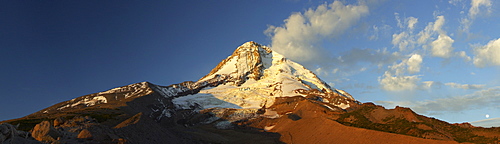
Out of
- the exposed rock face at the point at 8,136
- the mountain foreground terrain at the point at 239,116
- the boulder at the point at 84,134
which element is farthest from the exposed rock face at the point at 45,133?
the exposed rock face at the point at 8,136

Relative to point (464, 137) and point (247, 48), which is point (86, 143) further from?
point (247, 48)

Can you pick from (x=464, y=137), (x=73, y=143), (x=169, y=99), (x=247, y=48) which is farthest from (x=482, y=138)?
(x=247, y=48)

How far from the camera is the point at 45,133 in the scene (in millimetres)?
24875

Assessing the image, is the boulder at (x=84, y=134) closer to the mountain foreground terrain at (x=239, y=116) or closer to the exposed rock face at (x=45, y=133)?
the mountain foreground terrain at (x=239, y=116)

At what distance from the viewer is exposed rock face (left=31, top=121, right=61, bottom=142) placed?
24548 millimetres

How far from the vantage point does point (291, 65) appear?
18500 cm

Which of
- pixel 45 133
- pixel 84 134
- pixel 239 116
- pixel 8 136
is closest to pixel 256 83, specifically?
pixel 239 116

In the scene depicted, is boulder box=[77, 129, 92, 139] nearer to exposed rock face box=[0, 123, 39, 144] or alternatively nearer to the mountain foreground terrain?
the mountain foreground terrain

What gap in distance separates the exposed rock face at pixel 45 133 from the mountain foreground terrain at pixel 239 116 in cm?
7

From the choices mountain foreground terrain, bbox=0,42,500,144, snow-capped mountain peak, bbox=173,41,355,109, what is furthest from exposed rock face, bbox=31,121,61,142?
snow-capped mountain peak, bbox=173,41,355,109

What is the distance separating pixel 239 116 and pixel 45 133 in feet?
240

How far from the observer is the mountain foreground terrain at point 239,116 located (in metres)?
32.7

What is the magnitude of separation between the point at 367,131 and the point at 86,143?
31.4 meters

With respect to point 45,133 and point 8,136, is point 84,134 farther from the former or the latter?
point 8,136
